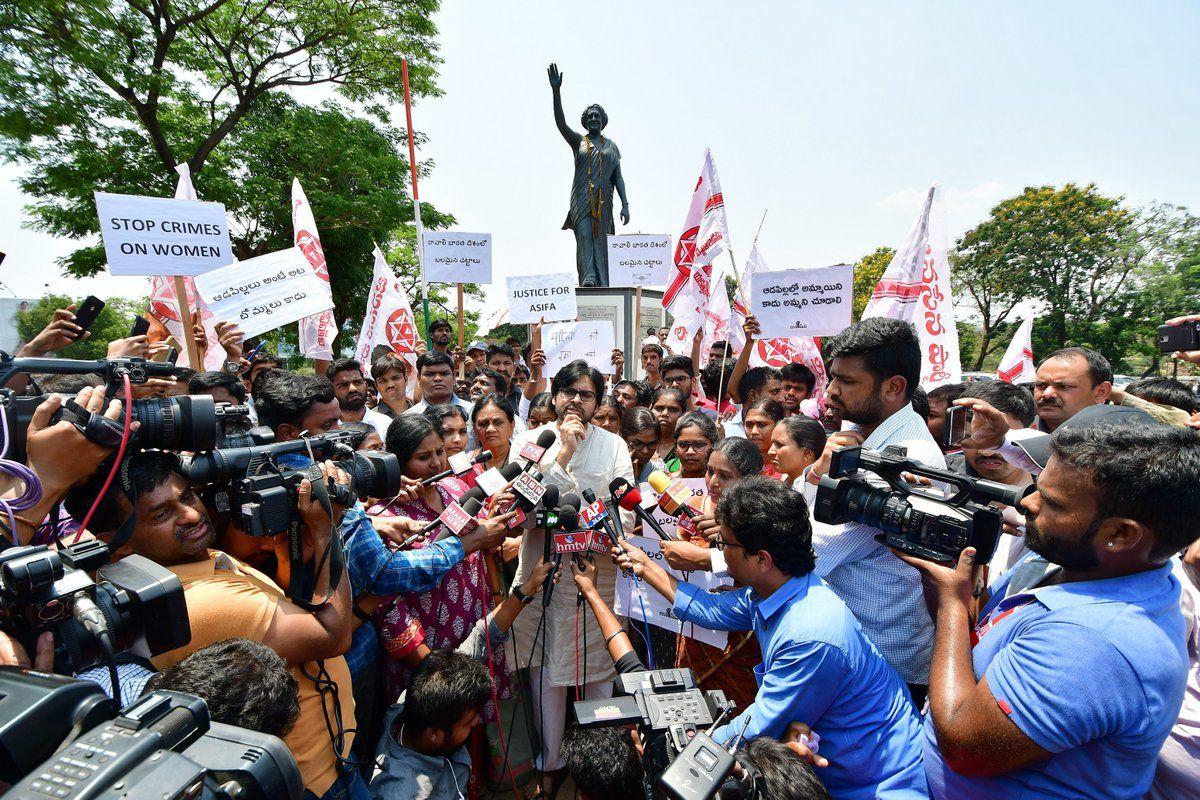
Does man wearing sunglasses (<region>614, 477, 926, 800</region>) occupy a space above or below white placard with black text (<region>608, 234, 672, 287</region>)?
below

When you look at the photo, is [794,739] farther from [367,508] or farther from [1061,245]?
[1061,245]

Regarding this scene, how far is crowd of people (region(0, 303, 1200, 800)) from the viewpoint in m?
1.38

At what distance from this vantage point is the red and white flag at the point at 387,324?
6.74m

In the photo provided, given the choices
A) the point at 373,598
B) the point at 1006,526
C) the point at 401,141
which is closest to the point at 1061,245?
the point at 401,141

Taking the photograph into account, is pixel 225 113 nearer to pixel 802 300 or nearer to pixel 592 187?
pixel 592 187

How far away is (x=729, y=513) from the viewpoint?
204 centimetres

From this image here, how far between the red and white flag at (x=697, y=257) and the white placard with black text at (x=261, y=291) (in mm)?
3366

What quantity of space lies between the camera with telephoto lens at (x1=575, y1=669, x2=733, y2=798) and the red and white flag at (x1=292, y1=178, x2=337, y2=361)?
456 cm

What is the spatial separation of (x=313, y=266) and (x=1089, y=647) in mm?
6332

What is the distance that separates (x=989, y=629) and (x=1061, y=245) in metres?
29.3

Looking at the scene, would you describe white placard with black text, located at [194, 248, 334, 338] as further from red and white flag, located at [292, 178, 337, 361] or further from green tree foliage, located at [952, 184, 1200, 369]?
green tree foliage, located at [952, 184, 1200, 369]

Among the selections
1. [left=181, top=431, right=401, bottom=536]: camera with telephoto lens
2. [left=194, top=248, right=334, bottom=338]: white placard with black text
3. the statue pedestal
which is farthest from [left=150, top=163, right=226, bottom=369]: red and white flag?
the statue pedestal

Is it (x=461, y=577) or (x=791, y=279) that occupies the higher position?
(x=791, y=279)

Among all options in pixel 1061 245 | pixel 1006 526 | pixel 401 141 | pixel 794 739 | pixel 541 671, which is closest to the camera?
pixel 794 739
